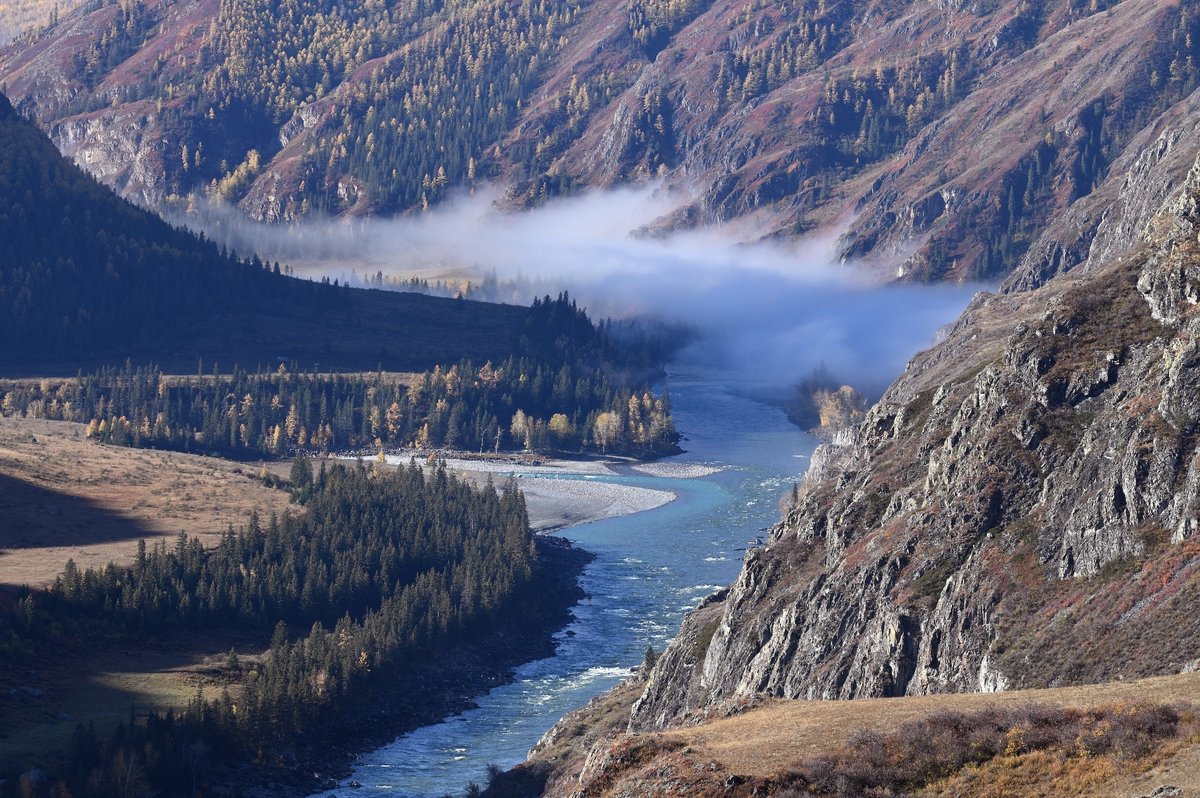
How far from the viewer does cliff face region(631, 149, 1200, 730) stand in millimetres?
94250

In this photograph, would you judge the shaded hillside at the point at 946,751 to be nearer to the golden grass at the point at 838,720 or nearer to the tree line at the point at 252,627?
the golden grass at the point at 838,720

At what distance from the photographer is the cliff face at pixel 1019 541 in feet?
309

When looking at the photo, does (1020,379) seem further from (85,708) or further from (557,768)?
(85,708)

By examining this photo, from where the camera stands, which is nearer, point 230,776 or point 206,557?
point 230,776

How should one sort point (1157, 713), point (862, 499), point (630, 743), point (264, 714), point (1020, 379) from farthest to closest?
point (264, 714), point (862, 499), point (1020, 379), point (630, 743), point (1157, 713)

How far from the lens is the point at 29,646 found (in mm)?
161875

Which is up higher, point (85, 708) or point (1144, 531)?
point (1144, 531)

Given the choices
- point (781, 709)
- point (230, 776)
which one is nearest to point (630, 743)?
point (781, 709)

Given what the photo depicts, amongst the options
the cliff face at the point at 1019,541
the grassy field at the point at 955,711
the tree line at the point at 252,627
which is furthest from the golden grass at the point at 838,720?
the tree line at the point at 252,627

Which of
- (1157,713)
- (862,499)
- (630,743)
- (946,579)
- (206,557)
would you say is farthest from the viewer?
(206,557)

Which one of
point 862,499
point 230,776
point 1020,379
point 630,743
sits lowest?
point 230,776

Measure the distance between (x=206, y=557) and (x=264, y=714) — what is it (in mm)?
53453

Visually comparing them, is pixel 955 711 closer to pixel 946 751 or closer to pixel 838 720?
pixel 838 720

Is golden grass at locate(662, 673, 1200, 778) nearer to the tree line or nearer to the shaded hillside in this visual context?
the shaded hillside
